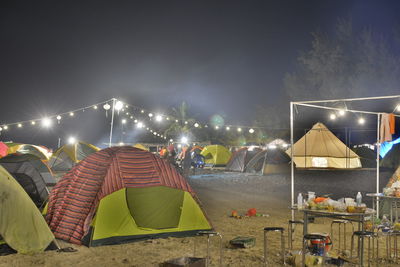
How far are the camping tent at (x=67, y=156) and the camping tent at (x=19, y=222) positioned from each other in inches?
657

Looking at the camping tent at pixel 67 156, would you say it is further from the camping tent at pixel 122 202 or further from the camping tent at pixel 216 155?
the camping tent at pixel 122 202

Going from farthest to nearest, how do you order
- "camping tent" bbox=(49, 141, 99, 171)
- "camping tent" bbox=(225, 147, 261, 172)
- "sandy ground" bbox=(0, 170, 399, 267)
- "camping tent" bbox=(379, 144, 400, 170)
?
"camping tent" bbox=(225, 147, 261, 172)
"camping tent" bbox=(49, 141, 99, 171)
"camping tent" bbox=(379, 144, 400, 170)
"sandy ground" bbox=(0, 170, 399, 267)

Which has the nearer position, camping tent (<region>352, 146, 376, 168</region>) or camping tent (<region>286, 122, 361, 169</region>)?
camping tent (<region>286, 122, 361, 169</region>)

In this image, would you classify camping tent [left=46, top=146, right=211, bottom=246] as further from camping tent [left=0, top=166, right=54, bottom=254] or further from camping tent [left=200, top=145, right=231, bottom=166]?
camping tent [left=200, top=145, right=231, bottom=166]

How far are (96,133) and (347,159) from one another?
30.7 meters

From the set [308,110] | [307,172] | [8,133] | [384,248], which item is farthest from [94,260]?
[8,133]

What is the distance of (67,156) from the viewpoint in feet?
74.3

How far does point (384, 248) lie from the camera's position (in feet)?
22.6

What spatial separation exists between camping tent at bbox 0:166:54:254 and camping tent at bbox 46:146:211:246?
68 cm

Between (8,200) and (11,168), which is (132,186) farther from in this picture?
(11,168)

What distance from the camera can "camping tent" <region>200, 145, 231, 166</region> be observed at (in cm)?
2950

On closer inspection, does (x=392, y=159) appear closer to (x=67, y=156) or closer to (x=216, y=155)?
(x=216, y=155)

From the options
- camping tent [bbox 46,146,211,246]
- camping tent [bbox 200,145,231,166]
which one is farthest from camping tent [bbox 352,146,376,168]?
camping tent [bbox 46,146,211,246]

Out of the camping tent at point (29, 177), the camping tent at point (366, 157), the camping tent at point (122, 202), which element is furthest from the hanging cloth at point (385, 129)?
the camping tent at point (366, 157)
